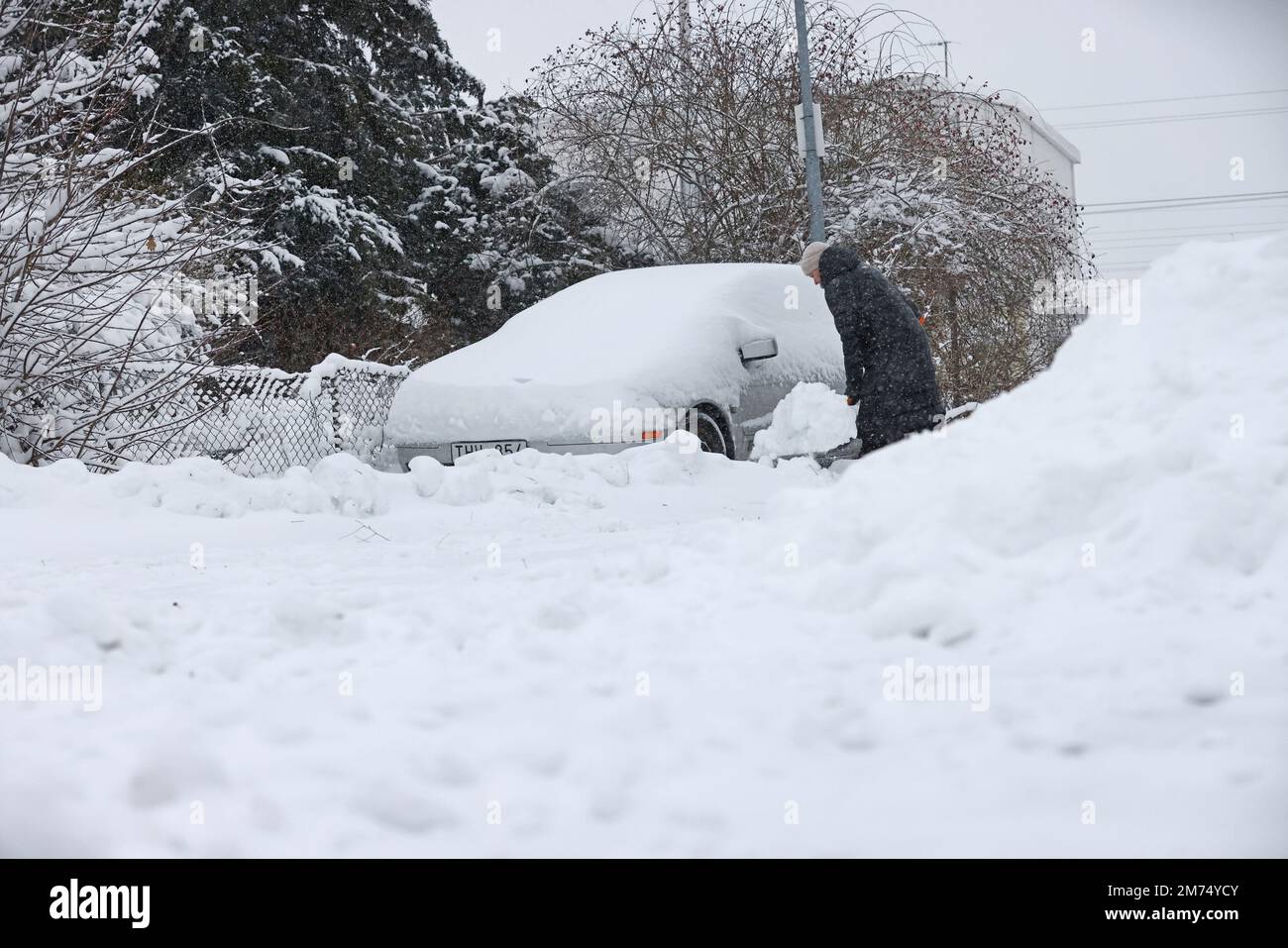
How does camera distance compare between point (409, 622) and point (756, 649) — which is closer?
point (756, 649)

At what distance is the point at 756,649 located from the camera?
244cm

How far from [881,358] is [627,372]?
1428mm

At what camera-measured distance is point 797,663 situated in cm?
234

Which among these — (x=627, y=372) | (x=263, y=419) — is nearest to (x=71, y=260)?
(x=263, y=419)

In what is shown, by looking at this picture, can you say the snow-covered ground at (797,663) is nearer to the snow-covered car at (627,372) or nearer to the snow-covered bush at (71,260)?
the snow-covered car at (627,372)

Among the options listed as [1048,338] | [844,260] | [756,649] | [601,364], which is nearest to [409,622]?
[756,649]

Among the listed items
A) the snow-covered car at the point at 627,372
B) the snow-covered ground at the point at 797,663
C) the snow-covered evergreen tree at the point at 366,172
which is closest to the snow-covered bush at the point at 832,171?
the snow-covered evergreen tree at the point at 366,172

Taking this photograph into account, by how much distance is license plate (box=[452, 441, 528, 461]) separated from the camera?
6105 mm

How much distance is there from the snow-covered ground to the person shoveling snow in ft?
6.77

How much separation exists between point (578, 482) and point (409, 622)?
272 cm

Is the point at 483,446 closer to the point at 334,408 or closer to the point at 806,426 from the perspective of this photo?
the point at 334,408

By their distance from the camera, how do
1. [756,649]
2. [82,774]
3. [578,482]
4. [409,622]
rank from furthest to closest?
[578,482] < [409,622] < [756,649] < [82,774]

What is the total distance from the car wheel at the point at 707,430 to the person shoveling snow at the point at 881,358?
0.90m
